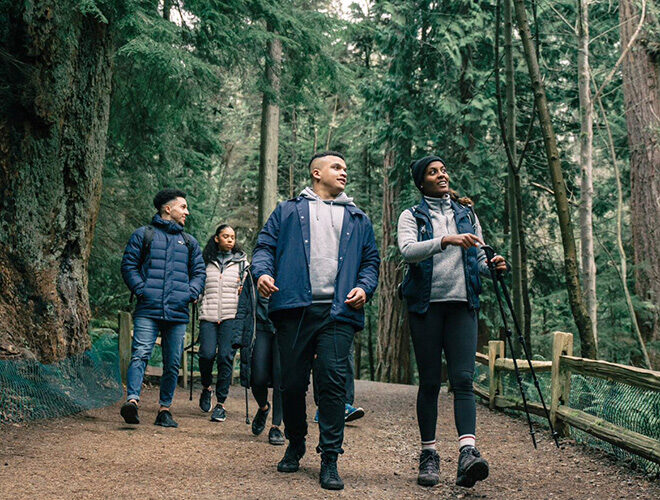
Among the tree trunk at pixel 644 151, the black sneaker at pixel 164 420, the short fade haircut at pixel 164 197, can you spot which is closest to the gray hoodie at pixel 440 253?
the short fade haircut at pixel 164 197

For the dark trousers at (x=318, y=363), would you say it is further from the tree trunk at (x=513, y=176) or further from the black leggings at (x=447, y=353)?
the tree trunk at (x=513, y=176)

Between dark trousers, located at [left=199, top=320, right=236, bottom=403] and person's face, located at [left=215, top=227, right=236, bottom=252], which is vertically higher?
person's face, located at [left=215, top=227, right=236, bottom=252]

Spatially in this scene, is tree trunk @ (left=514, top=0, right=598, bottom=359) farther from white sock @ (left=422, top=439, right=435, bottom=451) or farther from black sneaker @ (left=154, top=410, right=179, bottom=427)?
black sneaker @ (left=154, top=410, right=179, bottom=427)

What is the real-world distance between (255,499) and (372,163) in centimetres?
2124

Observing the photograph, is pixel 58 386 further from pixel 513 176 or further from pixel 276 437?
pixel 513 176

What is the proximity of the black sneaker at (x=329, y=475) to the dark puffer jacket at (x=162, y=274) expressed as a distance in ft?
9.46

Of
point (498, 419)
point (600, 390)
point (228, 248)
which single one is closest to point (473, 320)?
point (600, 390)

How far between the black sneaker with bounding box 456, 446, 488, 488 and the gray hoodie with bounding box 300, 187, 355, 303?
1316mm

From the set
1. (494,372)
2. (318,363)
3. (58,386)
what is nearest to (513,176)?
(494,372)

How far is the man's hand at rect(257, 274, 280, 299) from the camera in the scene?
432cm

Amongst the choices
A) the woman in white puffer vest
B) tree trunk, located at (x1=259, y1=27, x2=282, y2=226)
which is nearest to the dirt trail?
the woman in white puffer vest

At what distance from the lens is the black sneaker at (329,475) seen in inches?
169

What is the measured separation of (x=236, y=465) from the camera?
16.9ft

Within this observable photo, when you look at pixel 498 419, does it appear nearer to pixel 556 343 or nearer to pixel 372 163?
pixel 556 343
